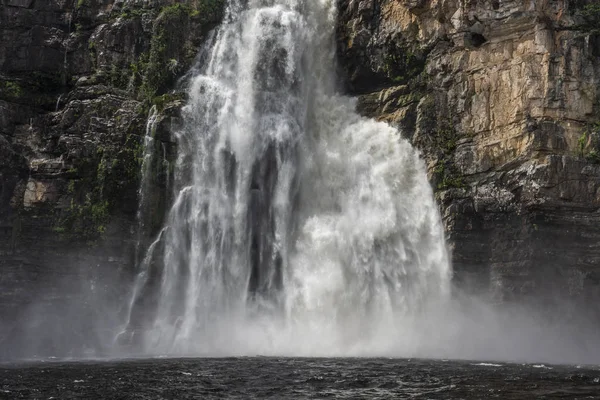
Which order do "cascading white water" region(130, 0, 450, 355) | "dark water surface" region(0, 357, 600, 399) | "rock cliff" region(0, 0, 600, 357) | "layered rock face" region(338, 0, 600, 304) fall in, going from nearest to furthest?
"dark water surface" region(0, 357, 600, 399) < "layered rock face" region(338, 0, 600, 304) < "rock cliff" region(0, 0, 600, 357) < "cascading white water" region(130, 0, 450, 355)

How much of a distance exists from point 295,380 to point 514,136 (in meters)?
18.7

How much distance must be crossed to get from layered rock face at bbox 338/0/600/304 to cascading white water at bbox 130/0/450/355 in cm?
184

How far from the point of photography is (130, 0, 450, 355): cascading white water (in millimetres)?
34344

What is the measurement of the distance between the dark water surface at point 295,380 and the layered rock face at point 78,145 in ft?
28.4

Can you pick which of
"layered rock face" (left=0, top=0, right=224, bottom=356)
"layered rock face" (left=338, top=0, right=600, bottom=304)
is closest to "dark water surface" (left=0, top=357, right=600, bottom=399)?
"layered rock face" (left=338, top=0, right=600, bottom=304)

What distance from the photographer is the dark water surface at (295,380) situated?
19.2 meters

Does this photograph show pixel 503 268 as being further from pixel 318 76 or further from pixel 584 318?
pixel 318 76

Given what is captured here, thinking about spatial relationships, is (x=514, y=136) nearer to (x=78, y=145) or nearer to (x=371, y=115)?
→ (x=371, y=115)

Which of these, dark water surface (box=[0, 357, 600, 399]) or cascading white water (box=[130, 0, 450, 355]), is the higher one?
cascading white water (box=[130, 0, 450, 355])

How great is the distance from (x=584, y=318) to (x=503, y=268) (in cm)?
460

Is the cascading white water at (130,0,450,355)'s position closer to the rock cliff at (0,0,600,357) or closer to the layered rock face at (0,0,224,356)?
the rock cliff at (0,0,600,357)

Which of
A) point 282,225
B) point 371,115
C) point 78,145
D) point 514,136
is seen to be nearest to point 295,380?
point 282,225

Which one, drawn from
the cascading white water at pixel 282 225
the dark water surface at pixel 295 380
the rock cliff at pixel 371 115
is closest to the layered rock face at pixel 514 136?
the rock cliff at pixel 371 115

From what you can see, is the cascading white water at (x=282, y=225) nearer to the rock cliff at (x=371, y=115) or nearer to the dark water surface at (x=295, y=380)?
the rock cliff at (x=371, y=115)
